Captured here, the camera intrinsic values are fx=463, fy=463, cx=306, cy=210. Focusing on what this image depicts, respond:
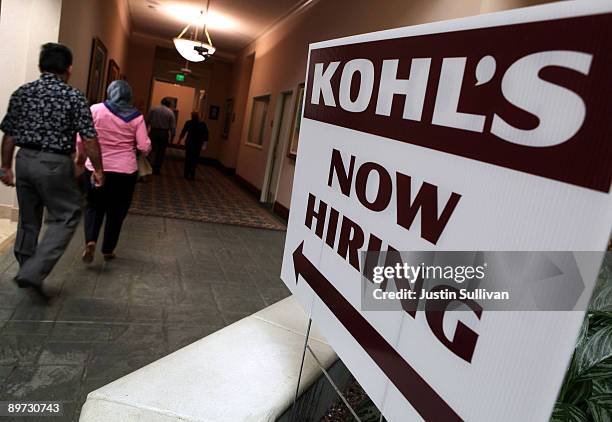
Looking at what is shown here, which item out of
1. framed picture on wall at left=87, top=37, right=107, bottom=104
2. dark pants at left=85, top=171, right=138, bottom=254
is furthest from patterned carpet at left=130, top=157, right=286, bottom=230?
dark pants at left=85, top=171, right=138, bottom=254

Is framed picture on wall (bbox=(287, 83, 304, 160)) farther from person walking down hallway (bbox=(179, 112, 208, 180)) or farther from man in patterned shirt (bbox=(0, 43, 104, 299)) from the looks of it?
man in patterned shirt (bbox=(0, 43, 104, 299))

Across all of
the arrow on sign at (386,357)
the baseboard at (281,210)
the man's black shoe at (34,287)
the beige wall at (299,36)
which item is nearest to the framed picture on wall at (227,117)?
the beige wall at (299,36)

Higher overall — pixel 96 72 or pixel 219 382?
pixel 96 72

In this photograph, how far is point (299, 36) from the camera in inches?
327

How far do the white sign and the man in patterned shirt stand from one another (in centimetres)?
222

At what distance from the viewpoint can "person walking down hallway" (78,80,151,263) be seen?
3592 mm

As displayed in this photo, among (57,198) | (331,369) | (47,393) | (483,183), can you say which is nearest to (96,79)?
(57,198)

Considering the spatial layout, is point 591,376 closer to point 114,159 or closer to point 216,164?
point 114,159

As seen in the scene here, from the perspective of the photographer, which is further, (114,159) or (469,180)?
(114,159)

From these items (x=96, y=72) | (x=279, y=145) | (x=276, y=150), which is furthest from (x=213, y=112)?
(x=96, y=72)

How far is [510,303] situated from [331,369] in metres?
1.26

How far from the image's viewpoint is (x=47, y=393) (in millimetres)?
1991

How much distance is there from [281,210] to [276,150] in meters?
1.92

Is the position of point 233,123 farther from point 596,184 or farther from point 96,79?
point 596,184
